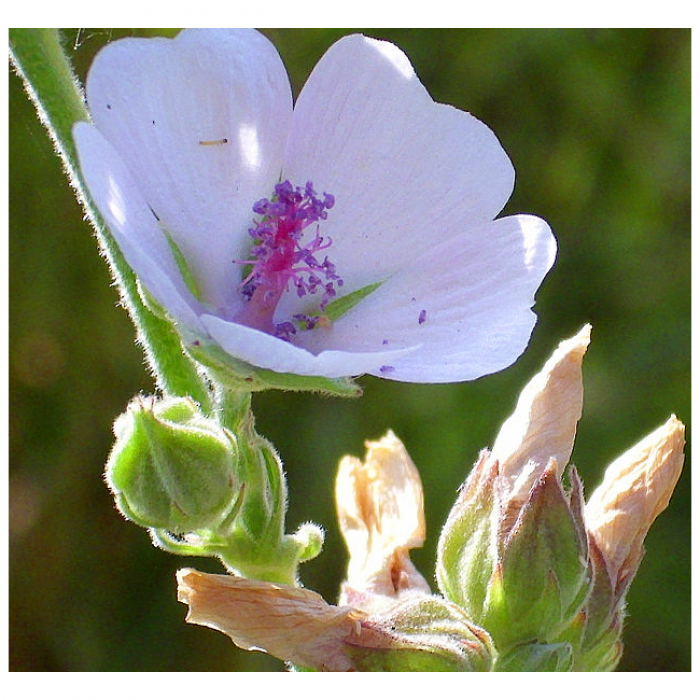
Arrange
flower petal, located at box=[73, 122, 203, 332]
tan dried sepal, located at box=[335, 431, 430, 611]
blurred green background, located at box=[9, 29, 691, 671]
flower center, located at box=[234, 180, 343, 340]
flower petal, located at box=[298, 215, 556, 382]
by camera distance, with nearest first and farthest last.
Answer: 1. flower petal, located at box=[73, 122, 203, 332]
2. flower petal, located at box=[298, 215, 556, 382]
3. flower center, located at box=[234, 180, 343, 340]
4. tan dried sepal, located at box=[335, 431, 430, 611]
5. blurred green background, located at box=[9, 29, 691, 671]

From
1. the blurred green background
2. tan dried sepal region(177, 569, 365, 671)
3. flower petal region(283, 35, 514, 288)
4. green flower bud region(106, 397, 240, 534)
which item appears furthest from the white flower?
the blurred green background

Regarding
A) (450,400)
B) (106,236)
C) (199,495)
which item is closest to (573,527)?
(199,495)

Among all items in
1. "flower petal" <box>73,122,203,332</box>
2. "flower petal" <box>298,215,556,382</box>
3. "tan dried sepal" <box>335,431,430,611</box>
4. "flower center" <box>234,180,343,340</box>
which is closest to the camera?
"flower petal" <box>73,122,203,332</box>

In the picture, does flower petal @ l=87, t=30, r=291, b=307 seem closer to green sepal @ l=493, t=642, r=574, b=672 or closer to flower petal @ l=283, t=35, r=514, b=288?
flower petal @ l=283, t=35, r=514, b=288

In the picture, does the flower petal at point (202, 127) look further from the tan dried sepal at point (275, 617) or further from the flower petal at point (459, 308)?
the tan dried sepal at point (275, 617)

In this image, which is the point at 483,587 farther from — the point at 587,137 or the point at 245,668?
the point at 587,137

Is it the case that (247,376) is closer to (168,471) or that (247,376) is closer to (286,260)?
(168,471)
